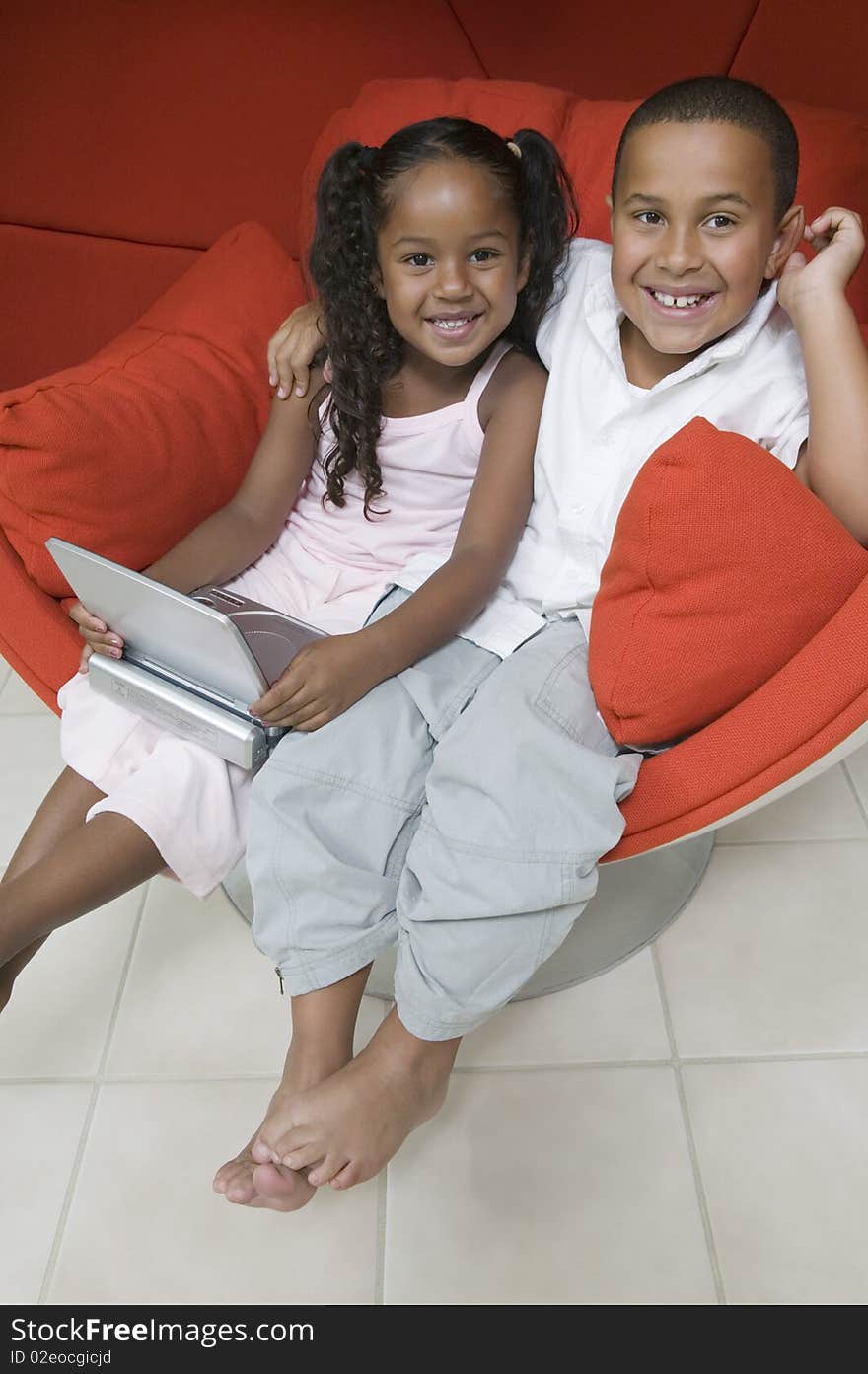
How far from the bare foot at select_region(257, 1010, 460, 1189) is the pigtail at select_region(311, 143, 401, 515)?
679 mm

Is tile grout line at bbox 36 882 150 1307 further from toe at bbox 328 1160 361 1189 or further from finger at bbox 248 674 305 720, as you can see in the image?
finger at bbox 248 674 305 720

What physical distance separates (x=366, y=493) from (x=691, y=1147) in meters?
0.86

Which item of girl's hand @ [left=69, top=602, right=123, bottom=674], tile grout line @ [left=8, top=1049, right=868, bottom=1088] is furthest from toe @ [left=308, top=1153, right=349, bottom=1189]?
girl's hand @ [left=69, top=602, right=123, bottom=674]

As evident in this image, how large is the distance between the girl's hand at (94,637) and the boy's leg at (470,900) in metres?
0.38

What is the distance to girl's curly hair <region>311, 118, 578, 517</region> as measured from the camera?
1249 mm

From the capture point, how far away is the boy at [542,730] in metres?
1.03

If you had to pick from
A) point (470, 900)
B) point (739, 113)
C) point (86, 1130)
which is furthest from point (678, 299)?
point (86, 1130)

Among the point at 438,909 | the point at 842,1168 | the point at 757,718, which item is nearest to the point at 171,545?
the point at 438,909

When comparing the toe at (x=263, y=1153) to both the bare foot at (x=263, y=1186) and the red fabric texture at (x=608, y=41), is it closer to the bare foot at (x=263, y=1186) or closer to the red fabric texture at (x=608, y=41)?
the bare foot at (x=263, y=1186)

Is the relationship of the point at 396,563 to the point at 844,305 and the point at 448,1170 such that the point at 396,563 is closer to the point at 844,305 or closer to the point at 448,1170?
the point at 844,305

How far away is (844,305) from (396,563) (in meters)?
0.61

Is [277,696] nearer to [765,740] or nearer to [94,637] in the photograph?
[94,637]

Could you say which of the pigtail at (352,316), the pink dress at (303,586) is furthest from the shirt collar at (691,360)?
the pigtail at (352,316)

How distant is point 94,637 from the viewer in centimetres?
121
